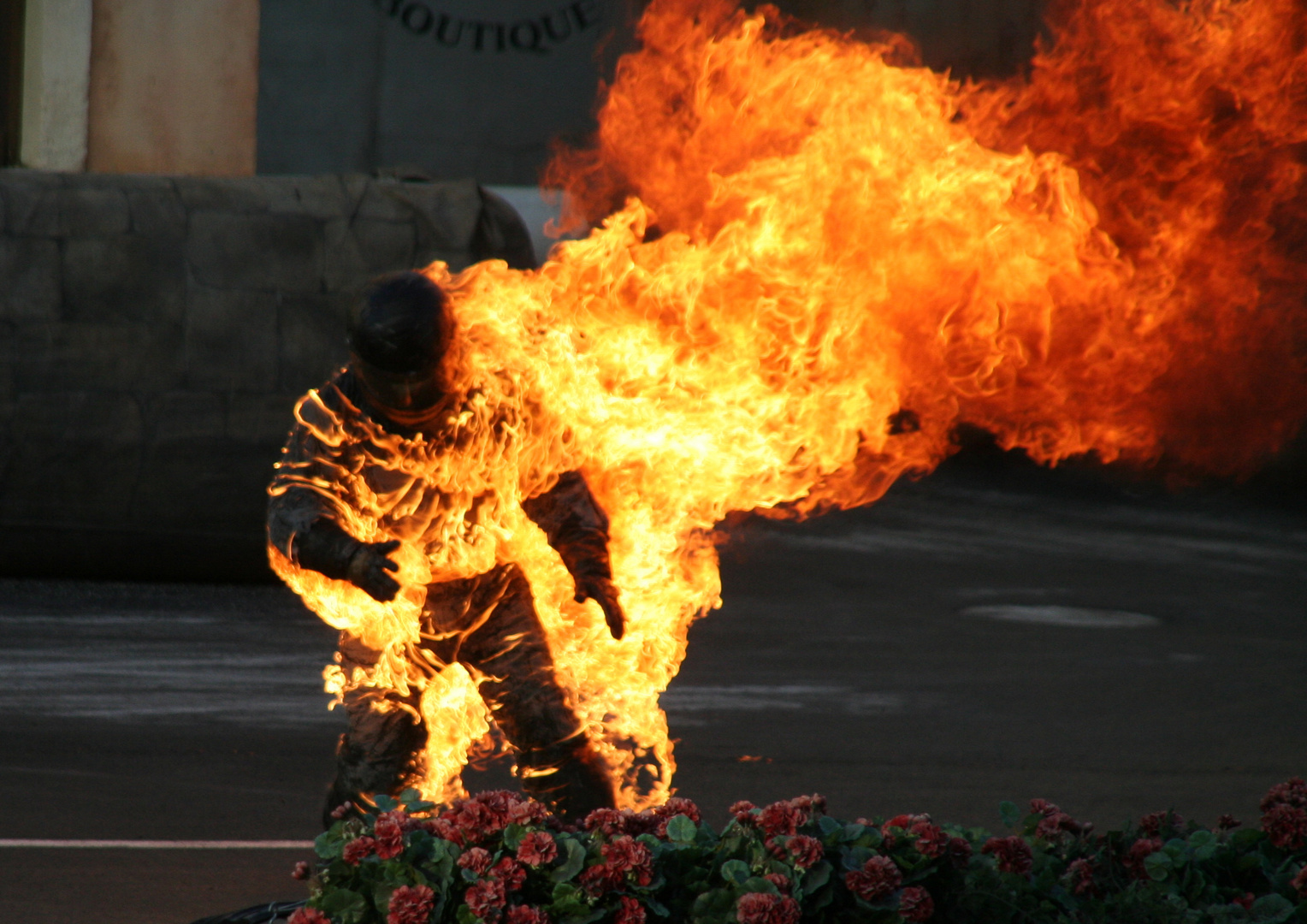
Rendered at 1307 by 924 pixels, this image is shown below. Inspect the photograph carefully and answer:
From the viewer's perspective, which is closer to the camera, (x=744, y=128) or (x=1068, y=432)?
(x=744, y=128)

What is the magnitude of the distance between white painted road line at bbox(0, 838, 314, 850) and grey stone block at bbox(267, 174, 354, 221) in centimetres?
606

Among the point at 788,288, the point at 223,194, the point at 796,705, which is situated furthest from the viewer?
the point at 223,194

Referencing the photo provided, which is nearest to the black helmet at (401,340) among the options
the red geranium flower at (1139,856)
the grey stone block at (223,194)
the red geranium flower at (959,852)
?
the red geranium flower at (959,852)

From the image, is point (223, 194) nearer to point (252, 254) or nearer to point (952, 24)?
point (252, 254)

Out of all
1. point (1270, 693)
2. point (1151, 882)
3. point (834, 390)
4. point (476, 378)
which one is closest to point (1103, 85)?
point (834, 390)

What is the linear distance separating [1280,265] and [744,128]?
7.46m

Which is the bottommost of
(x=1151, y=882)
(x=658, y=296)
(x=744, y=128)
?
(x=1151, y=882)

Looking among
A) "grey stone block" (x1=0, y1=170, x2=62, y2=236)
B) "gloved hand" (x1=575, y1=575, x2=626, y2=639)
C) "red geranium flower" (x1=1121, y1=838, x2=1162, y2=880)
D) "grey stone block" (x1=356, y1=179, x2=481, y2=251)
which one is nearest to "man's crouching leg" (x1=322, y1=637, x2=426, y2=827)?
"gloved hand" (x1=575, y1=575, x2=626, y2=639)

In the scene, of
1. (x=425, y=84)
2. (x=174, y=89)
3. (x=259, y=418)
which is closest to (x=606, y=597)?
(x=259, y=418)

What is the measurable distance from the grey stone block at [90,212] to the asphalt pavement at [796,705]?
2.52 m

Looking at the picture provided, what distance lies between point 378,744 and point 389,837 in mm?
1076

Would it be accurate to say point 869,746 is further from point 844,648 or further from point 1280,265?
point 1280,265

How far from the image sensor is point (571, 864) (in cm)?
353

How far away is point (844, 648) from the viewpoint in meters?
9.81
